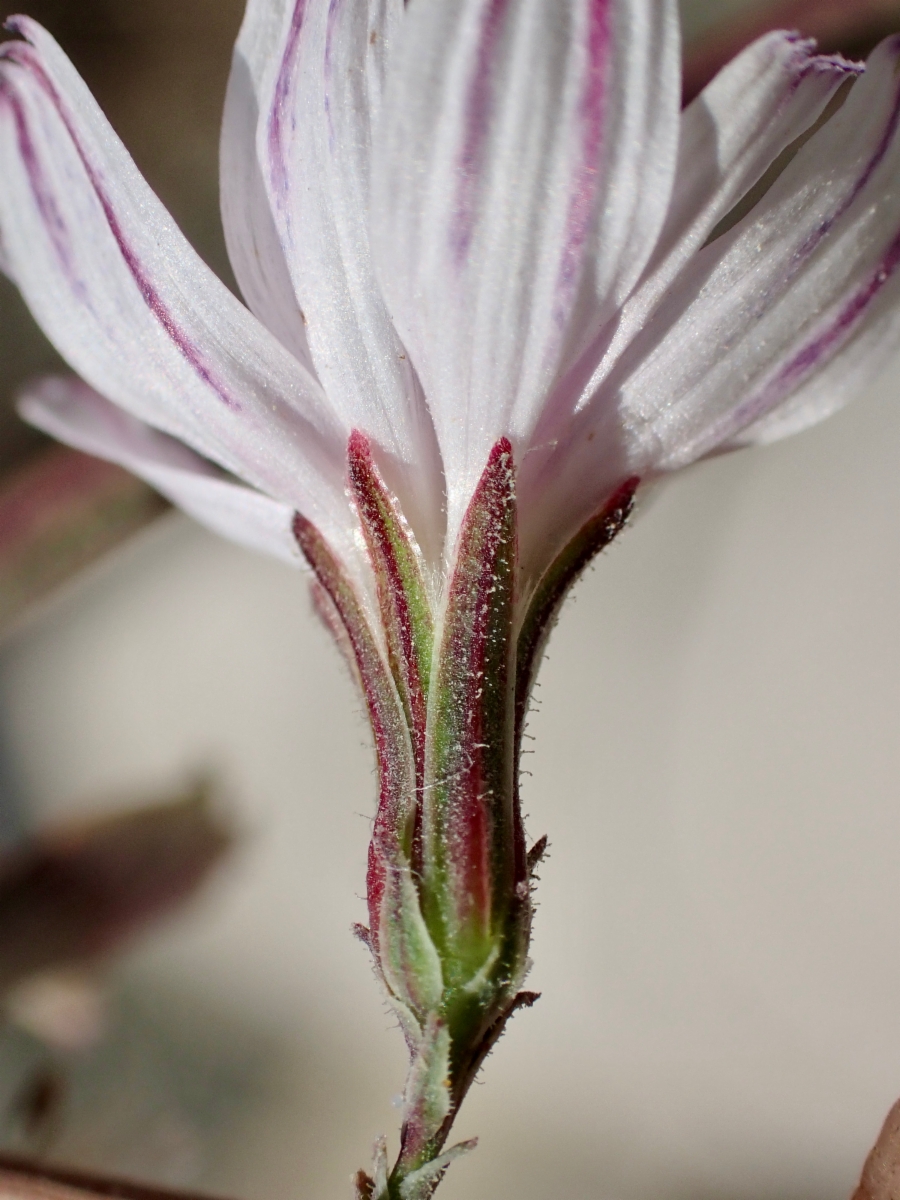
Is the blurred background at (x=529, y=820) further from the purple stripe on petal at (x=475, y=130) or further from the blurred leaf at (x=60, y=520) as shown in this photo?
the purple stripe on petal at (x=475, y=130)

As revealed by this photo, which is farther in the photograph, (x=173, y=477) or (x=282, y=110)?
(x=173, y=477)

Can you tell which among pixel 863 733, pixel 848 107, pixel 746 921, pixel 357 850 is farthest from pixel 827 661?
pixel 848 107

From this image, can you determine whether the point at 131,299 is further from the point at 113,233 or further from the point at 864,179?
the point at 864,179

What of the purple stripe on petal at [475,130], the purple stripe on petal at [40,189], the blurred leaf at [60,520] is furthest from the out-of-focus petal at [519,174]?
the blurred leaf at [60,520]

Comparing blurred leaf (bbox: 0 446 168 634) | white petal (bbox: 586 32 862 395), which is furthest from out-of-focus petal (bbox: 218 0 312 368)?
blurred leaf (bbox: 0 446 168 634)

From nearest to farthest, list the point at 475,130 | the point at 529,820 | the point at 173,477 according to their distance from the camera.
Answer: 1. the point at 475,130
2. the point at 173,477
3. the point at 529,820

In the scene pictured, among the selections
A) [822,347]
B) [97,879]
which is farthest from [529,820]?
[822,347]
